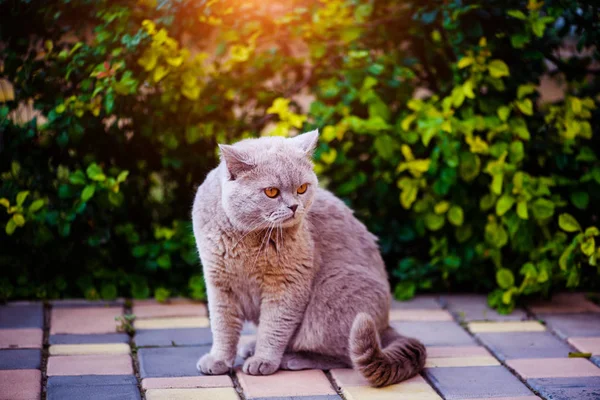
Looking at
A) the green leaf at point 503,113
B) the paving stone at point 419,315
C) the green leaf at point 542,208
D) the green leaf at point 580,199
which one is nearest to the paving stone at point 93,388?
the paving stone at point 419,315

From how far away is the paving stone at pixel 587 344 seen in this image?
112 inches

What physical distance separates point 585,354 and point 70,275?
2.39m

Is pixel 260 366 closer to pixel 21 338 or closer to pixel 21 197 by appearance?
pixel 21 338

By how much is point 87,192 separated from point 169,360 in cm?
92

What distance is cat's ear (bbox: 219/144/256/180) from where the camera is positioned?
238 centimetres

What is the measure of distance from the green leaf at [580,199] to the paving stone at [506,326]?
580 mm

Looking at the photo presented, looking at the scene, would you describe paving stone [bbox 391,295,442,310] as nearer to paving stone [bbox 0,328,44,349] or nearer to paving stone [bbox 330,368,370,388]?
paving stone [bbox 330,368,370,388]

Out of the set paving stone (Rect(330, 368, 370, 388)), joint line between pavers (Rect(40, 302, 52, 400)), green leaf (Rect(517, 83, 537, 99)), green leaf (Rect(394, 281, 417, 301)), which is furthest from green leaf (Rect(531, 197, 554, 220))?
joint line between pavers (Rect(40, 302, 52, 400))

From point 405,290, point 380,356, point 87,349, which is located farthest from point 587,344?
point 87,349

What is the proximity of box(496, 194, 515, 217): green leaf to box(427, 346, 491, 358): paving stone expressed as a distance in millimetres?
641

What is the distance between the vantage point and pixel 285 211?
7.83 feet

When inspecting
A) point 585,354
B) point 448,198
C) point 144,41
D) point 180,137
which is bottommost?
point 585,354

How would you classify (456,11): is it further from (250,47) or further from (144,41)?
(144,41)

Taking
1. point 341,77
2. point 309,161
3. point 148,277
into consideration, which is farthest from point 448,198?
point 148,277
